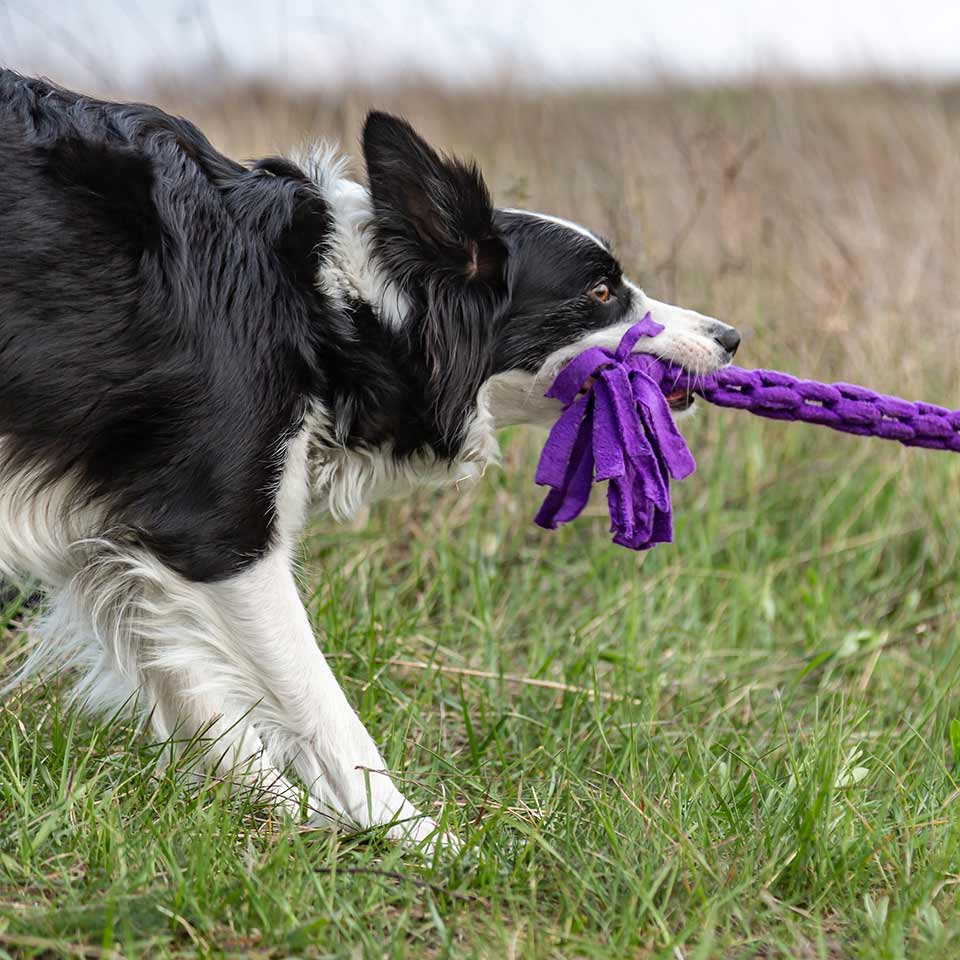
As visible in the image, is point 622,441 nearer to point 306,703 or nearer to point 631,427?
point 631,427

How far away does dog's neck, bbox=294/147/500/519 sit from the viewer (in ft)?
8.74

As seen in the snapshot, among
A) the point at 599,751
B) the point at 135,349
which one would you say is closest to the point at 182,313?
the point at 135,349

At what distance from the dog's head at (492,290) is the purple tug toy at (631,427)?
0.06 meters

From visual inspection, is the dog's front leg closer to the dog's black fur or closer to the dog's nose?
the dog's black fur

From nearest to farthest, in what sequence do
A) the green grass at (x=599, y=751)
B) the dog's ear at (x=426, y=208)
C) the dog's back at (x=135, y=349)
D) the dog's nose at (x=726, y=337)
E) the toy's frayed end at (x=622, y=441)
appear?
the green grass at (x=599, y=751)
the dog's back at (x=135, y=349)
the dog's ear at (x=426, y=208)
the toy's frayed end at (x=622, y=441)
the dog's nose at (x=726, y=337)

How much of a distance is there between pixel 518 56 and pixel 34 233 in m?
3.11

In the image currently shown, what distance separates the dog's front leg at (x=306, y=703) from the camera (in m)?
2.53

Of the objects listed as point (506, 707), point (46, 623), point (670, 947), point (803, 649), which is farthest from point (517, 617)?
point (670, 947)

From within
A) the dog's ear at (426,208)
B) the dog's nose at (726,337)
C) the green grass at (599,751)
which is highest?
the dog's ear at (426,208)

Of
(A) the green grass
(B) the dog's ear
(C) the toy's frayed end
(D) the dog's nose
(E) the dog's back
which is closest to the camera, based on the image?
(A) the green grass

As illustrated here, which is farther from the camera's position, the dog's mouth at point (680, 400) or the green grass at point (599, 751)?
the dog's mouth at point (680, 400)

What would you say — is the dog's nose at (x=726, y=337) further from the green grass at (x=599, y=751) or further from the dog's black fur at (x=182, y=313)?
the green grass at (x=599, y=751)

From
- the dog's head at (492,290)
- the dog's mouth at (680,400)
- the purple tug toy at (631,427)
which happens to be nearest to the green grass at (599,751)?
the purple tug toy at (631,427)

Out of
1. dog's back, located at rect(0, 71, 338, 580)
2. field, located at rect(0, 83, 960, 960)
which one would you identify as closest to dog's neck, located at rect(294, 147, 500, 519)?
dog's back, located at rect(0, 71, 338, 580)
